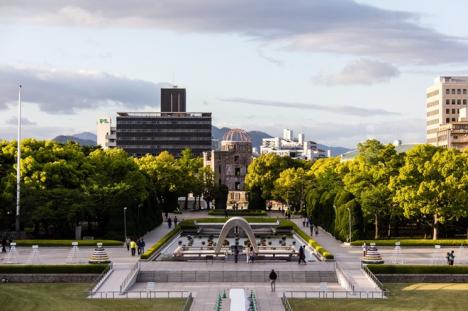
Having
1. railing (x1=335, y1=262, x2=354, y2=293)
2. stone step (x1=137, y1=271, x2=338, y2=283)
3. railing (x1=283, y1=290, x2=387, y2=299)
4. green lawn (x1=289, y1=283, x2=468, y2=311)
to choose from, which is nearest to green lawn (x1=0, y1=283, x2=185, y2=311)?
stone step (x1=137, y1=271, x2=338, y2=283)

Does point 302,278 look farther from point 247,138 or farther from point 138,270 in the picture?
point 247,138

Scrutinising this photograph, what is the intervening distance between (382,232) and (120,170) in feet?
97.6

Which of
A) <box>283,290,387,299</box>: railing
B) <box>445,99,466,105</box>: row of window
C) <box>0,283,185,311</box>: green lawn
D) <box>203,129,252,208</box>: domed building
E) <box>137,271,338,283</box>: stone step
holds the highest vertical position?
<box>445,99,466,105</box>: row of window

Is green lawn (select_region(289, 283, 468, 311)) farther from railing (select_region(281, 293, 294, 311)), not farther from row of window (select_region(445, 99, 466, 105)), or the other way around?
row of window (select_region(445, 99, 466, 105))

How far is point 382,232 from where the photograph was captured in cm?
9681

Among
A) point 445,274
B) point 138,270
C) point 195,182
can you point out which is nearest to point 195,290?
point 138,270

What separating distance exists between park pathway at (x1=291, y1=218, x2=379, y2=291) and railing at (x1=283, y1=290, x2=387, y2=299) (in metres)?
1.32

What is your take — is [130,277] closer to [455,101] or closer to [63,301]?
[63,301]

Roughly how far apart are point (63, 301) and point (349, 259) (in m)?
26.2

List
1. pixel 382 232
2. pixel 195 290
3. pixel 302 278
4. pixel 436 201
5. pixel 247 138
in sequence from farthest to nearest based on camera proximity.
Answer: pixel 247 138, pixel 382 232, pixel 436 201, pixel 302 278, pixel 195 290

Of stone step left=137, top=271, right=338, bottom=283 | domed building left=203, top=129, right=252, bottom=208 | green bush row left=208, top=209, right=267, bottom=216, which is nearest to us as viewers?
stone step left=137, top=271, right=338, bottom=283

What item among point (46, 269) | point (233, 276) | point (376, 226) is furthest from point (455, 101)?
point (46, 269)

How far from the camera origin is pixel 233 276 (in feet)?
205

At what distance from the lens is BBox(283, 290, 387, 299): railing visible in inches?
2143
